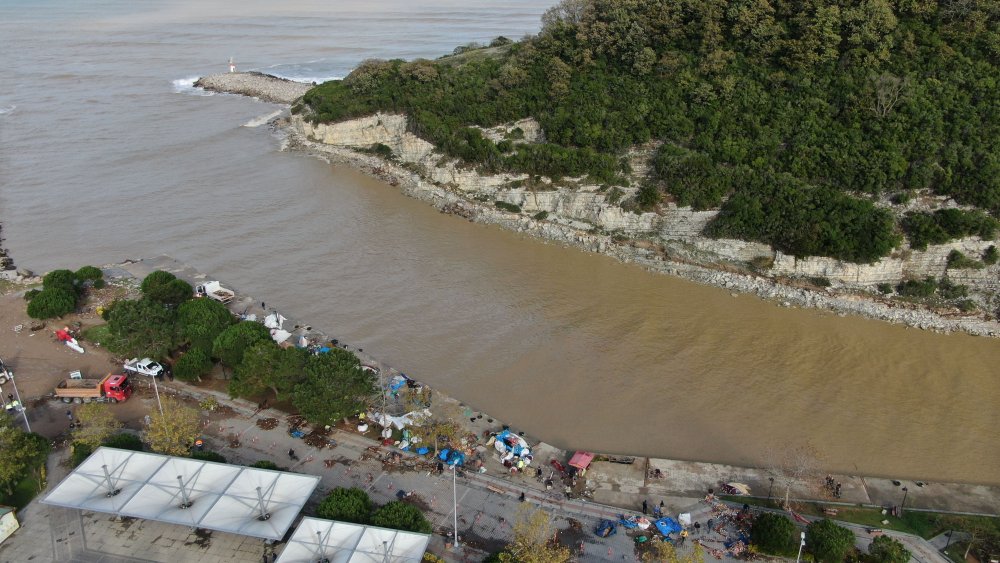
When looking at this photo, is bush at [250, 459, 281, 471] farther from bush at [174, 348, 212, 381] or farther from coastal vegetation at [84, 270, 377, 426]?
bush at [174, 348, 212, 381]

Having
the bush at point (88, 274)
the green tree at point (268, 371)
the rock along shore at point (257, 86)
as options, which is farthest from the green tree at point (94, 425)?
the rock along shore at point (257, 86)

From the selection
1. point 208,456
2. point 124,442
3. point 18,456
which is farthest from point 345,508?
point 18,456

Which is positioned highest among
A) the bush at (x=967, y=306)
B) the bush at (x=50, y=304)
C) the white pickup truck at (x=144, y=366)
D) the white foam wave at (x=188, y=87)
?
the white foam wave at (x=188, y=87)

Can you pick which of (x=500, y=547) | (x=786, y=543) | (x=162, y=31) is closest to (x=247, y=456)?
(x=500, y=547)

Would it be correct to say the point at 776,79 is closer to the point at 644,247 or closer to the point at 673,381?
the point at 644,247

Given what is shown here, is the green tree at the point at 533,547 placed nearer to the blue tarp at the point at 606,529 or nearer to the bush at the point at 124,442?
the blue tarp at the point at 606,529

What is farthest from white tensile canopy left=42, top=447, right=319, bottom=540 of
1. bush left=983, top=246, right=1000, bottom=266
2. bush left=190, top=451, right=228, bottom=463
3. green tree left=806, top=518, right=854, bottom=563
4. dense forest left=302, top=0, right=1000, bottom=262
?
bush left=983, top=246, right=1000, bottom=266
